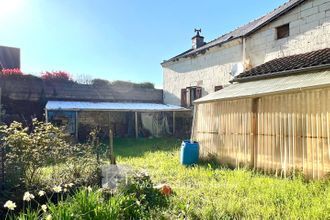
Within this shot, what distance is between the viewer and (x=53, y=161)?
7.12 m

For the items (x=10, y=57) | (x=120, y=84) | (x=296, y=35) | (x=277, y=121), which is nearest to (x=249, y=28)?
(x=296, y=35)

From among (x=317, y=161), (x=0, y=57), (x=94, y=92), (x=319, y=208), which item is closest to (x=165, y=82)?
(x=94, y=92)

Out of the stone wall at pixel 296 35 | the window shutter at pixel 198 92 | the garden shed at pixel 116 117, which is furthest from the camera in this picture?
the window shutter at pixel 198 92

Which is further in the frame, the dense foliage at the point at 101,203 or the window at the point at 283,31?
the window at the point at 283,31

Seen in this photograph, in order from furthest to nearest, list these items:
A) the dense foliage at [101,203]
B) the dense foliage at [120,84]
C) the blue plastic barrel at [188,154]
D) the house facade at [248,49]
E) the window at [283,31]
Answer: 1. the dense foliage at [120,84]
2. the window at [283,31]
3. the house facade at [248,49]
4. the blue plastic barrel at [188,154]
5. the dense foliage at [101,203]

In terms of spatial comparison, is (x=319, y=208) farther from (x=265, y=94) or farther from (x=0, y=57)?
(x=0, y=57)

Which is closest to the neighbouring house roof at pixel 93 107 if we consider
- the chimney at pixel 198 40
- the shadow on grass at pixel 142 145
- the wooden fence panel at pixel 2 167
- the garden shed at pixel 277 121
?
the shadow on grass at pixel 142 145

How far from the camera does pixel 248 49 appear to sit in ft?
49.1

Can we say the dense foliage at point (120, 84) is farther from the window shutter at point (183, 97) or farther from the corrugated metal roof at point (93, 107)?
the window shutter at point (183, 97)

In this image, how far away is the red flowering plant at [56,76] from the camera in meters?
20.4

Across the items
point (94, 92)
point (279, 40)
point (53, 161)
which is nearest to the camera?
point (53, 161)

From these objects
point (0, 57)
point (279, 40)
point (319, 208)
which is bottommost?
point (319, 208)

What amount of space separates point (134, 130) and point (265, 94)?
1293cm

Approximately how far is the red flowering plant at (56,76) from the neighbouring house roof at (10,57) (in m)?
6.02
